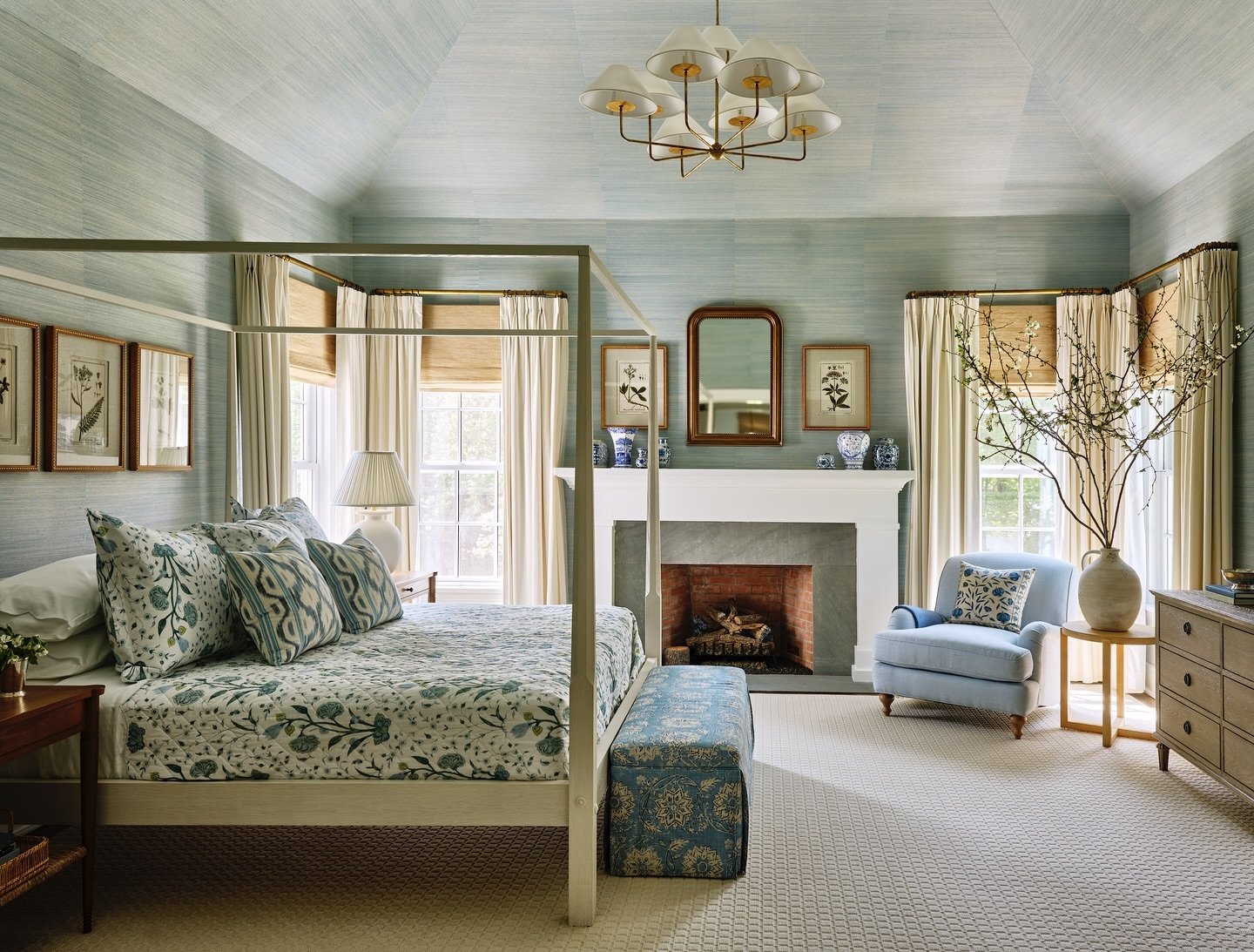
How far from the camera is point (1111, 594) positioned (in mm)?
4809

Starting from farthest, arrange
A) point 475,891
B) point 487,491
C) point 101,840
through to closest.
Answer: point 487,491
point 101,840
point 475,891

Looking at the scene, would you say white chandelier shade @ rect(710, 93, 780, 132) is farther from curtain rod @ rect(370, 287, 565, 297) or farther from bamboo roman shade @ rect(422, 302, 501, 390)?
bamboo roman shade @ rect(422, 302, 501, 390)

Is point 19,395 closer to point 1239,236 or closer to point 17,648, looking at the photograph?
point 17,648

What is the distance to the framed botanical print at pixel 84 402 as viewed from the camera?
368 centimetres

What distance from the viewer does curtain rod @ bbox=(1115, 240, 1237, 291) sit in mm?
4863

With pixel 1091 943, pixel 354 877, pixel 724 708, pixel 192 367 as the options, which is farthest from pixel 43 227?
pixel 1091 943

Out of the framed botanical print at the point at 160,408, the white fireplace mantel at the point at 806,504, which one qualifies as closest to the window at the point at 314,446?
the framed botanical print at the point at 160,408

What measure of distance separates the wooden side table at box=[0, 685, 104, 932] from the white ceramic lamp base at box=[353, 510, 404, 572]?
2.72m

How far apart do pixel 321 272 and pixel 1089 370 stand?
4.56 meters

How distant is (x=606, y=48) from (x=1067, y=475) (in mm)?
3768

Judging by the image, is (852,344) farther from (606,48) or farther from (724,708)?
(724,708)

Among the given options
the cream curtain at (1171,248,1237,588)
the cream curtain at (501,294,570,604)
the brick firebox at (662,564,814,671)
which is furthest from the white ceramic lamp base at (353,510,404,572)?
the cream curtain at (1171,248,1237,588)

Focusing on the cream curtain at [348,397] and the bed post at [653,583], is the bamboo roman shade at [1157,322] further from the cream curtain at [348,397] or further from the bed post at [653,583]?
the cream curtain at [348,397]

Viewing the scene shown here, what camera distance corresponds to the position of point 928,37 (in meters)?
5.21
